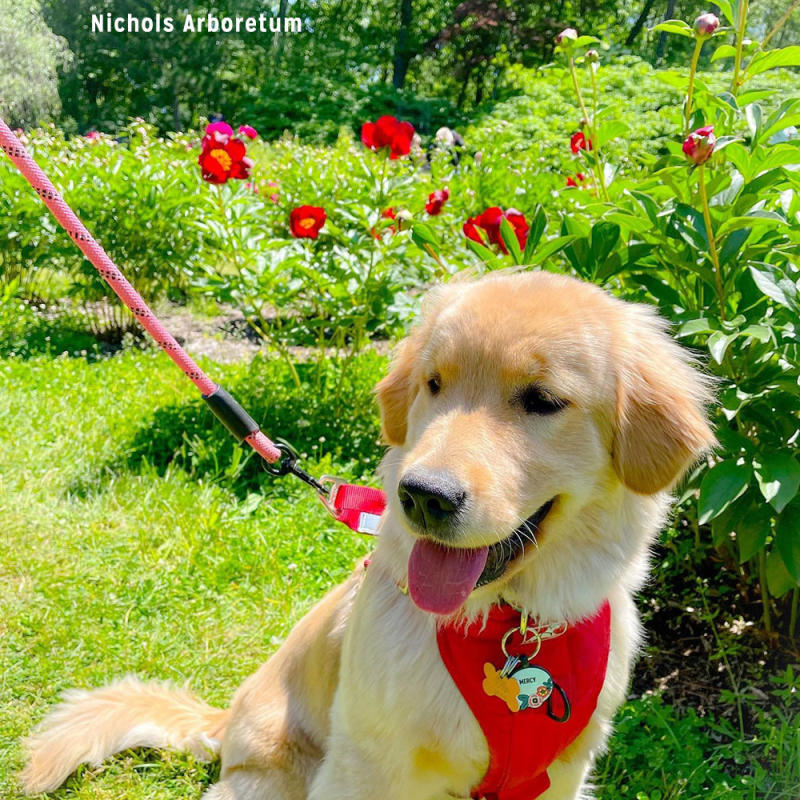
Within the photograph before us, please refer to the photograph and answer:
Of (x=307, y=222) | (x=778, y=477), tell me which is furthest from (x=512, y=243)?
(x=307, y=222)

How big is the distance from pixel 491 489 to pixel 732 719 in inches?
73.3

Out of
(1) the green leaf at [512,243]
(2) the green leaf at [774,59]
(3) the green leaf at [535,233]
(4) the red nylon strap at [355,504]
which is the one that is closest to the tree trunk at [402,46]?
(1) the green leaf at [512,243]

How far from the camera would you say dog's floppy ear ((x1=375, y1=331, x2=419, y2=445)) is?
6.82 feet

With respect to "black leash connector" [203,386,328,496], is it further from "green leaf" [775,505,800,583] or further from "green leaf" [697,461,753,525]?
"green leaf" [775,505,800,583]

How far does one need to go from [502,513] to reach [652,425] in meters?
0.47

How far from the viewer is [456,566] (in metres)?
1.77

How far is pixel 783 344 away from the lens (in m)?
2.28

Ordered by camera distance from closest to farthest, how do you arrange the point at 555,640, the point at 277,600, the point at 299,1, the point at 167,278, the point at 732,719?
the point at 555,640, the point at 732,719, the point at 277,600, the point at 167,278, the point at 299,1

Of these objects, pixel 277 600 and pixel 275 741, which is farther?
pixel 277 600

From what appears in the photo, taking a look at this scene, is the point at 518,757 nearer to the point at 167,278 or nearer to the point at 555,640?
the point at 555,640

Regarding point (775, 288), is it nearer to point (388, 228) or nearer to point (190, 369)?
point (190, 369)

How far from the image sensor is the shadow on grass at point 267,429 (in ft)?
14.5

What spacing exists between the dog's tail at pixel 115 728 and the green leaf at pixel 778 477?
1.88 m

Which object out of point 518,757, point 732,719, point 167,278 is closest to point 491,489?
point 518,757
